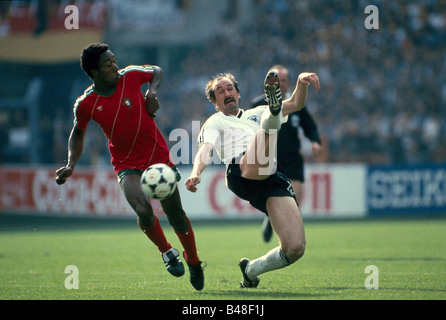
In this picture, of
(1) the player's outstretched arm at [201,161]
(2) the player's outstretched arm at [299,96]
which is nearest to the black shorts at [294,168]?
(2) the player's outstretched arm at [299,96]

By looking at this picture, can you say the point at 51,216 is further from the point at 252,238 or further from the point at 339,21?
the point at 339,21

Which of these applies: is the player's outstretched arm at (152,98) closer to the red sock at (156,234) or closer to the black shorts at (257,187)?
the black shorts at (257,187)

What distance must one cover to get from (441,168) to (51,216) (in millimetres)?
9822

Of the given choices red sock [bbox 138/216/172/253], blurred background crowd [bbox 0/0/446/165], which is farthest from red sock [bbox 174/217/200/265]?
blurred background crowd [bbox 0/0/446/165]

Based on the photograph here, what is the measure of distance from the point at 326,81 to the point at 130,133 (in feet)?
49.0

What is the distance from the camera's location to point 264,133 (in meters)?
7.02

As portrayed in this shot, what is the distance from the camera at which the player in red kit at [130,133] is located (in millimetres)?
7465

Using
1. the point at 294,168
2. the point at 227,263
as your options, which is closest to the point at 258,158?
the point at 227,263

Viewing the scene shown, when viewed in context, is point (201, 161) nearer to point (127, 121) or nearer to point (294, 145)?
point (127, 121)

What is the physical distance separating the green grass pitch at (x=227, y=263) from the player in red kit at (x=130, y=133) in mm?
488

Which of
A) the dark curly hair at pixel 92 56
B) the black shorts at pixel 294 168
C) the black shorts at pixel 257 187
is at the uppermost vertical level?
the dark curly hair at pixel 92 56

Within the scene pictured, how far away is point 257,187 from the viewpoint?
7.43m

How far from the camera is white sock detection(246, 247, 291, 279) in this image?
285 inches

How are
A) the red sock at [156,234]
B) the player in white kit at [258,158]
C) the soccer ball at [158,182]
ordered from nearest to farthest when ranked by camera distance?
the soccer ball at [158,182] < the player in white kit at [258,158] < the red sock at [156,234]
